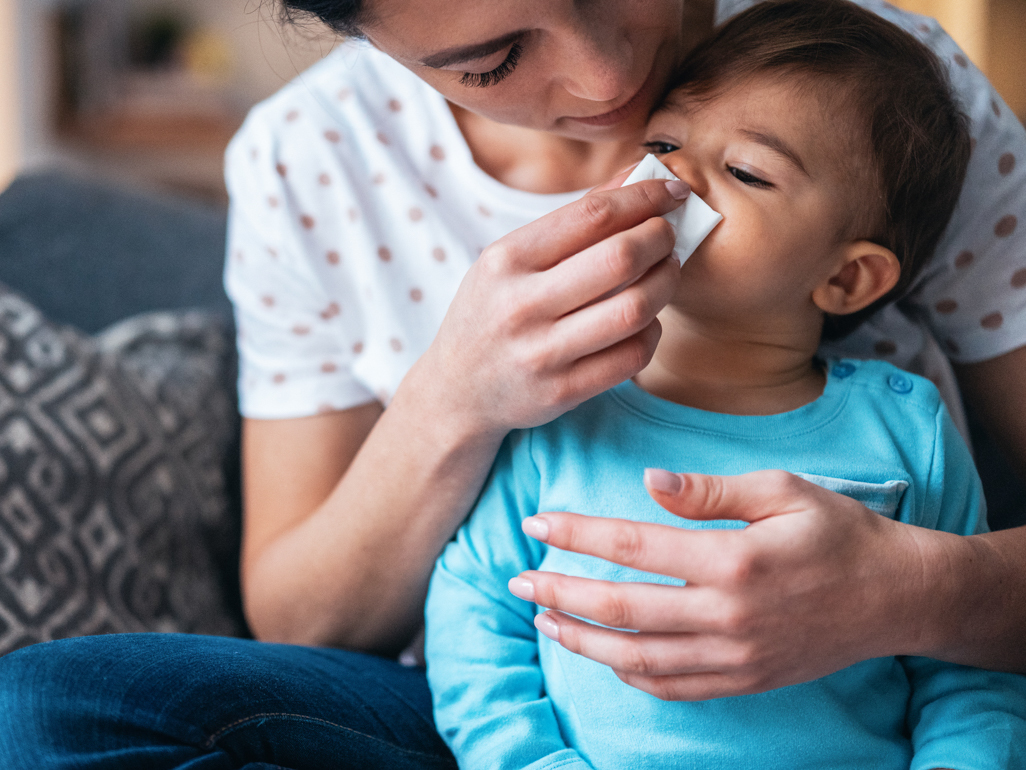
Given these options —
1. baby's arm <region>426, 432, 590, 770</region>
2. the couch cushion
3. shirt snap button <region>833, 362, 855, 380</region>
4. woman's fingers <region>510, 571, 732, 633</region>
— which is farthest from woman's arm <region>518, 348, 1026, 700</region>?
the couch cushion

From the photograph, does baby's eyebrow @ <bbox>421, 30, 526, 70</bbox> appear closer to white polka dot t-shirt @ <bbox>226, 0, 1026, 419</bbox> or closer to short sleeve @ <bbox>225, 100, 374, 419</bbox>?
white polka dot t-shirt @ <bbox>226, 0, 1026, 419</bbox>

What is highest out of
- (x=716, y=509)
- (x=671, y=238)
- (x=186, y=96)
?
(x=671, y=238)

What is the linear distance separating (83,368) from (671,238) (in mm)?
928

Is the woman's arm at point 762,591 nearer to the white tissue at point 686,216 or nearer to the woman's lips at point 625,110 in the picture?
the white tissue at point 686,216

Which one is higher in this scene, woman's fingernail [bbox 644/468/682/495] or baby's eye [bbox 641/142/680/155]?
baby's eye [bbox 641/142/680/155]

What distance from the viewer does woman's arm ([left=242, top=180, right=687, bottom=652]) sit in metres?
0.74

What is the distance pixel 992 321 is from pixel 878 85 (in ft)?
1.12

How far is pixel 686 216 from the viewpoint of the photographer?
824 millimetres

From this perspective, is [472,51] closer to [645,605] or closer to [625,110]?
[625,110]

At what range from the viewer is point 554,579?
0.75 meters

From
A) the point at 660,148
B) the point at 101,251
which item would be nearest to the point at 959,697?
the point at 660,148

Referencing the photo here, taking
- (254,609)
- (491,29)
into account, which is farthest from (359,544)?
(491,29)

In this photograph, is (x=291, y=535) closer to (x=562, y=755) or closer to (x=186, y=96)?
(x=562, y=755)

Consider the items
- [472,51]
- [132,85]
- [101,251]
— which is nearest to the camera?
[472,51]
